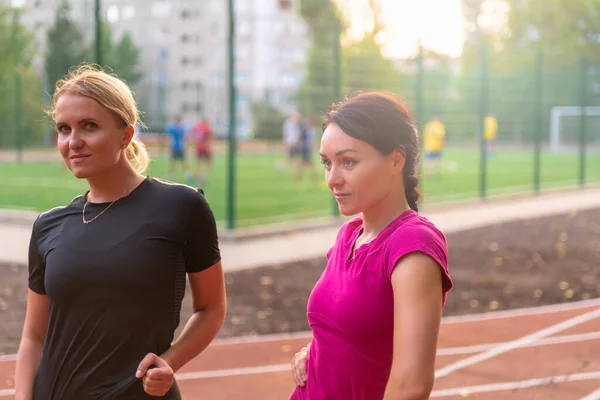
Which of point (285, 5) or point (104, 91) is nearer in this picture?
point (104, 91)

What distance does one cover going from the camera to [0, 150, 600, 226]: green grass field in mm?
16734

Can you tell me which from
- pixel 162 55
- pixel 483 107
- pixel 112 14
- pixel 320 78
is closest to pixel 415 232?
pixel 112 14

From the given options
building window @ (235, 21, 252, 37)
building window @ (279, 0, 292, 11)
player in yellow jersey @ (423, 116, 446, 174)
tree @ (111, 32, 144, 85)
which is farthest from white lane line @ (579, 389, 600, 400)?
building window @ (279, 0, 292, 11)

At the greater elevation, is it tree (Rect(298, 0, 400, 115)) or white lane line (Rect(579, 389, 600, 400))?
tree (Rect(298, 0, 400, 115))

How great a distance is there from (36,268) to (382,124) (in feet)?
3.77

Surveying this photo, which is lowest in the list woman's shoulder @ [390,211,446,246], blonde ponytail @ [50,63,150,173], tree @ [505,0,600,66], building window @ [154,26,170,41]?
woman's shoulder @ [390,211,446,246]

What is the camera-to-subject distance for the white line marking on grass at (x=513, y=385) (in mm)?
5301

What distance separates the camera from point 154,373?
7.77 feet

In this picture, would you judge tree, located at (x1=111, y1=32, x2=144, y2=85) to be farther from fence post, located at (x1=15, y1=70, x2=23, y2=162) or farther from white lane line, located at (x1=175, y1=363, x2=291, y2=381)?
white lane line, located at (x1=175, y1=363, x2=291, y2=381)

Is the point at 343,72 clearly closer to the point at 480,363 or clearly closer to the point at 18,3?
the point at 18,3

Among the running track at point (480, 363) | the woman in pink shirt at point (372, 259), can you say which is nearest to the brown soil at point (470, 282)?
the running track at point (480, 363)

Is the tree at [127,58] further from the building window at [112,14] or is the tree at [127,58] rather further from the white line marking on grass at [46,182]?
the white line marking on grass at [46,182]

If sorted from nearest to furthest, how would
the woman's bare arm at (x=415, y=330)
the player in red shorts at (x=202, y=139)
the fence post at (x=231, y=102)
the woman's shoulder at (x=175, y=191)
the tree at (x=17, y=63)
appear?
the woman's bare arm at (x=415, y=330) < the woman's shoulder at (x=175, y=191) < the fence post at (x=231, y=102) < the tree at (x=17, y=63) < the player in red shorts at (x=202, y=139)

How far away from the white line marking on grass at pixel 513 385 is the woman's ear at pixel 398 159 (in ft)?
11.0
